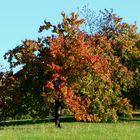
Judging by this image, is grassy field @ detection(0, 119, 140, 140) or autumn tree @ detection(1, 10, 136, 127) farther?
autumn tree @ detection(1, 10, 136, 127)

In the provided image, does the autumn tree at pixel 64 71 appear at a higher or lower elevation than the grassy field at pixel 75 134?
higher

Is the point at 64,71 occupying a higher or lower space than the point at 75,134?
higher

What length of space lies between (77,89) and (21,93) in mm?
4161

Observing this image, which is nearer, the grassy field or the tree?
the grassy field

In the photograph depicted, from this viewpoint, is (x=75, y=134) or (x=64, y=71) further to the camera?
(x=64, y=71)

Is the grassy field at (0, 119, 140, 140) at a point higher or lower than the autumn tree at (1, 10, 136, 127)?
lower

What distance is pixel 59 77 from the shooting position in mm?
35969

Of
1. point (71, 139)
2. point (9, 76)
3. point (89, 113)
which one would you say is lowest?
point (71, 139)

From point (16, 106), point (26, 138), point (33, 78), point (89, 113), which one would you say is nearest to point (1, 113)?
point (16, 106)

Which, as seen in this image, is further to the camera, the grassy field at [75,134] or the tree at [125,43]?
the tree at [125,43]

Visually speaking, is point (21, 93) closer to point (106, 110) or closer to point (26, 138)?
point (106, 110)

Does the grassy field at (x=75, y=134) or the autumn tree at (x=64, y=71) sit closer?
the grassy field at (x=75, y=134)

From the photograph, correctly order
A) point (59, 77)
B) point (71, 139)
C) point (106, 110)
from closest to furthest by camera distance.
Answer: point (71, 139), point (59, 77), point (106, 110)

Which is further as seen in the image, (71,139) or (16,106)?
(16,106)
